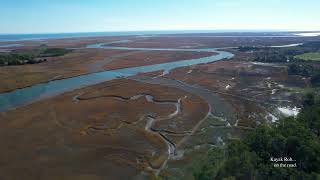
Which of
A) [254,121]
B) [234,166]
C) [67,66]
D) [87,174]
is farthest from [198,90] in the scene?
[67,66]

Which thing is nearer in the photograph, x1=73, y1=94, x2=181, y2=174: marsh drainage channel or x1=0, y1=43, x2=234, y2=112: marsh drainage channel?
x1=73, y1=94, x2=181, y2=174: marsh drainage channel

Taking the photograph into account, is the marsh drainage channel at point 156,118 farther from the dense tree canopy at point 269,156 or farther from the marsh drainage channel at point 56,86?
the marsh drainage channel at point 56,86

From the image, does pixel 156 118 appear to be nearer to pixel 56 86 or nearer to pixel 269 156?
pixel 269 156

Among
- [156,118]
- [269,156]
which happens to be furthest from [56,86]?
[269,156]

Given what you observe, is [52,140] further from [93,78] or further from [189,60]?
[189,60]

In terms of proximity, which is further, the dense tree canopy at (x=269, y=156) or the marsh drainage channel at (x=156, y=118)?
the marsh drainage channel at (x=156, y=118)

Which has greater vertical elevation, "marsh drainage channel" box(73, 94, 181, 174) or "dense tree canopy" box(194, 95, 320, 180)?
"dense tree canopy" box(194, 95, 320, 180)

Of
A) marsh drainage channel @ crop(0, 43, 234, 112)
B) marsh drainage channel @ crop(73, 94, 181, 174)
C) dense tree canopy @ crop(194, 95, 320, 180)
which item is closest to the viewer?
dense tree canopy @ crop(194, 95, 320, 180)

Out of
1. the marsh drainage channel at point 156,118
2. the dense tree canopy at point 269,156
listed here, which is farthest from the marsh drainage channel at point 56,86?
the dense tree canopy at point 269,156

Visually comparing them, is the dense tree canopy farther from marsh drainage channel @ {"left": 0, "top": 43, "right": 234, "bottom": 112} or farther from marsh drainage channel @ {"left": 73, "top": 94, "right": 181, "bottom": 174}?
marsh drainage channel @ {"left": 0, "top": 43, "right": 234, "bottom": 112}

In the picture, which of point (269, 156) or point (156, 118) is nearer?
point (269, 156)

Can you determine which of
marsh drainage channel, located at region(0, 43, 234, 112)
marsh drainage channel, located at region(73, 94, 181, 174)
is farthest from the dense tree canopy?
marsh drainage channel, located at region(0, 43, 234, 112)
